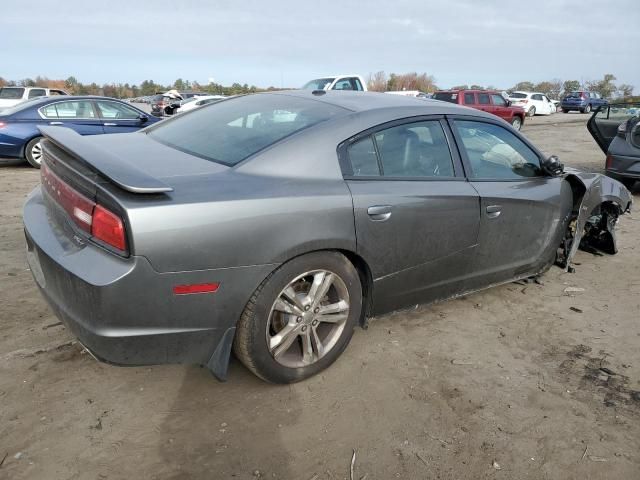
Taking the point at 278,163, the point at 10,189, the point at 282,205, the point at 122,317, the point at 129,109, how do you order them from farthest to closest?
the point at 129,109, the point at 10,189, the point at 278,163, the point at 282,205, the point at 122,317

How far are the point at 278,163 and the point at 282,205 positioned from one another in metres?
0.27

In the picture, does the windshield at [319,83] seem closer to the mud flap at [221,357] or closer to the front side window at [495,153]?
the front side window at [495,153]

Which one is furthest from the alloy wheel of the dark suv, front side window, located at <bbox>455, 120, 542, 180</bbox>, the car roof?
the dark suv

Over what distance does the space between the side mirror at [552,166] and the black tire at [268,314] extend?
6.47ft

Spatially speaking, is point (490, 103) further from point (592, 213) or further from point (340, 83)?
point (592, 213)

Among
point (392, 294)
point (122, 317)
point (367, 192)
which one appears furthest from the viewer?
point (392, 294)

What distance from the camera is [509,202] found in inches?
134

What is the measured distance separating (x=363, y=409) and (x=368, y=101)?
1.85 meters

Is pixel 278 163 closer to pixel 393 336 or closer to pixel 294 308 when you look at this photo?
pixel 294 308

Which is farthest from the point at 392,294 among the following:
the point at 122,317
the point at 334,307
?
the point at 122,317

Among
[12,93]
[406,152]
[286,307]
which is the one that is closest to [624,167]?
[406,152]

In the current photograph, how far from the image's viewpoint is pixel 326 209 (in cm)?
249

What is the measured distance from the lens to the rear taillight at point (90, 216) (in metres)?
2.04

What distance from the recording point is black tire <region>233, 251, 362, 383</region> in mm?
2365
